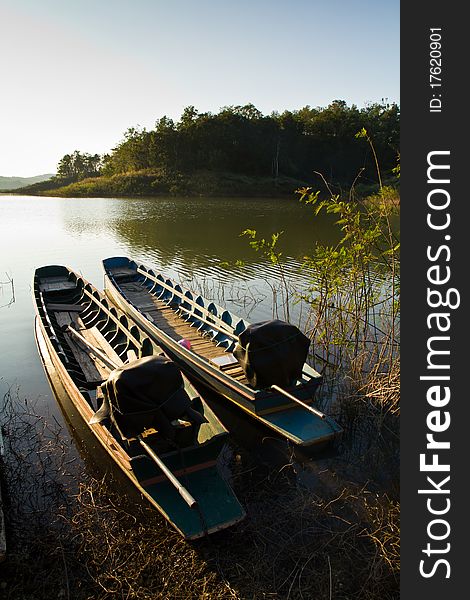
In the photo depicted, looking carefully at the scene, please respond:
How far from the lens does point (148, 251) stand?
79.3 feet

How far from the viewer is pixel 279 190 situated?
6075cm

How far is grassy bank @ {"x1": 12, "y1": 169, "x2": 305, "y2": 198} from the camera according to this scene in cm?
6031

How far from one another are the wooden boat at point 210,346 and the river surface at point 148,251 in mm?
2082

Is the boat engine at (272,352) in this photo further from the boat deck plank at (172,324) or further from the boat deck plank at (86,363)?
the boat deck plank at (86,363)

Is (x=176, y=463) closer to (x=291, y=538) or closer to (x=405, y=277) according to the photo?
(x=291, y=538)

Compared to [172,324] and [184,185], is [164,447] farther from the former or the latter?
[184,185]

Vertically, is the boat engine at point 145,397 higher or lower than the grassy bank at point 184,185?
lower

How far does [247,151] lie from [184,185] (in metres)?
14.7

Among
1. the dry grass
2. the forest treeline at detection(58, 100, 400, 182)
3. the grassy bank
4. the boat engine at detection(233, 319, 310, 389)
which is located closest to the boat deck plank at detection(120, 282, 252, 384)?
the boat engine at detection(233, 319, 310, 389)

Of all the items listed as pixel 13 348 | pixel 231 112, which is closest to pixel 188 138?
pixel 231 112

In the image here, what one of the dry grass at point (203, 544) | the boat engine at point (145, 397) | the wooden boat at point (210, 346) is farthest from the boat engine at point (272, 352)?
the boat engine at point (145, 397)

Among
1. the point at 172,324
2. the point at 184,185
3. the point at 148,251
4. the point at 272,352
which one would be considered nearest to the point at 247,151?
the point at 184,185

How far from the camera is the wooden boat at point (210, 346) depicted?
7.71 metres

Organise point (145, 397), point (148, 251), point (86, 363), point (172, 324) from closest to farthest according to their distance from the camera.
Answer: point (145, 397), point (86, 363), point (172, 324), point (148, 251)
